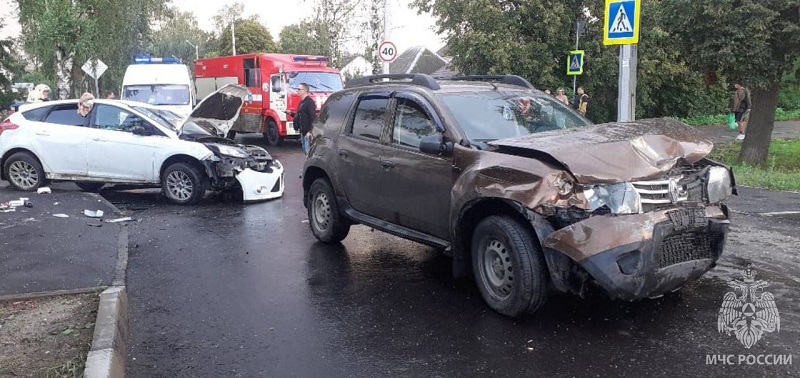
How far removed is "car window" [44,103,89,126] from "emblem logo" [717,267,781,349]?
394 inches

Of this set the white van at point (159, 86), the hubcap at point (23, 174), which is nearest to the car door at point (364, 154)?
the hubcap at point (23, 174)

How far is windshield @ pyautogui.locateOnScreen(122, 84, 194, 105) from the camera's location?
19.7 metres

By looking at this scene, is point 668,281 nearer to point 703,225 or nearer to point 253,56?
point 703,225

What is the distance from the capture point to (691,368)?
4.14 meters

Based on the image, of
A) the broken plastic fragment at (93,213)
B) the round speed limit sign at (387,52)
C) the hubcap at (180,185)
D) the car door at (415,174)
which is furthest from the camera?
the round speed limit sign at (387,52)

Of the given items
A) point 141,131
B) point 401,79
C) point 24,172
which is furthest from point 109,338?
point 24,172

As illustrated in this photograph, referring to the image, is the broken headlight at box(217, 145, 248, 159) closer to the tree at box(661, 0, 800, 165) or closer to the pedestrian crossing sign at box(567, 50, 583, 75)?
the tree at box(661, 0, 800, 165)

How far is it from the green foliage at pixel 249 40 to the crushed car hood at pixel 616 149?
61474mm

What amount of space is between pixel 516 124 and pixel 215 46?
73769 millimetres

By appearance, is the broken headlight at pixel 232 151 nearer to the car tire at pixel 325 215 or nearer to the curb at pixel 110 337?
the car tire at pixel 325 215

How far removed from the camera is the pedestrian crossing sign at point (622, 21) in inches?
393

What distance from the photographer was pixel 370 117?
268 inches

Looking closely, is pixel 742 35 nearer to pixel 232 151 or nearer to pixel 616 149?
pixel 232 151

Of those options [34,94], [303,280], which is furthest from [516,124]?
[34,94]
